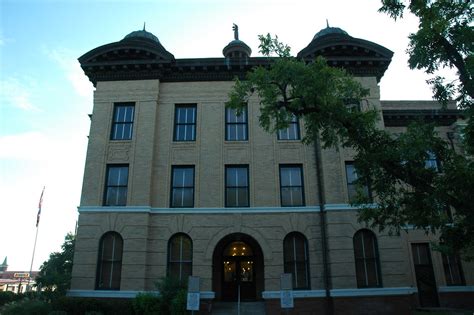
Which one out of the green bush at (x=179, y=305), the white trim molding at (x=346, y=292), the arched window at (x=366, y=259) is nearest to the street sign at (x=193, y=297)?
the green bush at (x=179, y=305)

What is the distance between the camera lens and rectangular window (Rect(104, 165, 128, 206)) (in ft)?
61.4

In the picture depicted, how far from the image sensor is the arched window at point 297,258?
57.6 ft

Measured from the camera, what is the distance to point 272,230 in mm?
18094

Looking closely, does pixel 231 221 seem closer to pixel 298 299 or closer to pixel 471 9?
pixel 298 299

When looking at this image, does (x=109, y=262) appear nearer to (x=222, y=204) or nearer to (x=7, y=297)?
(x=222, y=204)

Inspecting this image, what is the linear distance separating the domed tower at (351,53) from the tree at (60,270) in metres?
27.4

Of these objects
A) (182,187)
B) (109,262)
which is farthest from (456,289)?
(109,262)

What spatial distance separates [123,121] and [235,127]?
6.10 metres

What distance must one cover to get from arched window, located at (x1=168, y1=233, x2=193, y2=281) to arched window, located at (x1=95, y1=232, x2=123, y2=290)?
2.38 meters

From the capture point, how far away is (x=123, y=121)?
66.2 feet

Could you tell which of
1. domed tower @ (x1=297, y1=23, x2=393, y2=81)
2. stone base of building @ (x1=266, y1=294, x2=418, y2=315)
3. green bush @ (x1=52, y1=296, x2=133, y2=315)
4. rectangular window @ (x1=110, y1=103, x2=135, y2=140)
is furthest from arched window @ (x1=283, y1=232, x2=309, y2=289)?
rectangular window @ (x1=110, y1=103, x2=135, y2=140)

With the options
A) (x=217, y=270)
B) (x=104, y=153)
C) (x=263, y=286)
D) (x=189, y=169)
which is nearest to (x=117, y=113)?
(x=104, y=153)

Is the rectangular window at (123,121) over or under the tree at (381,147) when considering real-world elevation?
over

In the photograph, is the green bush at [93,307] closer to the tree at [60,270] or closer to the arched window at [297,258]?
the arched window at [297,258]
